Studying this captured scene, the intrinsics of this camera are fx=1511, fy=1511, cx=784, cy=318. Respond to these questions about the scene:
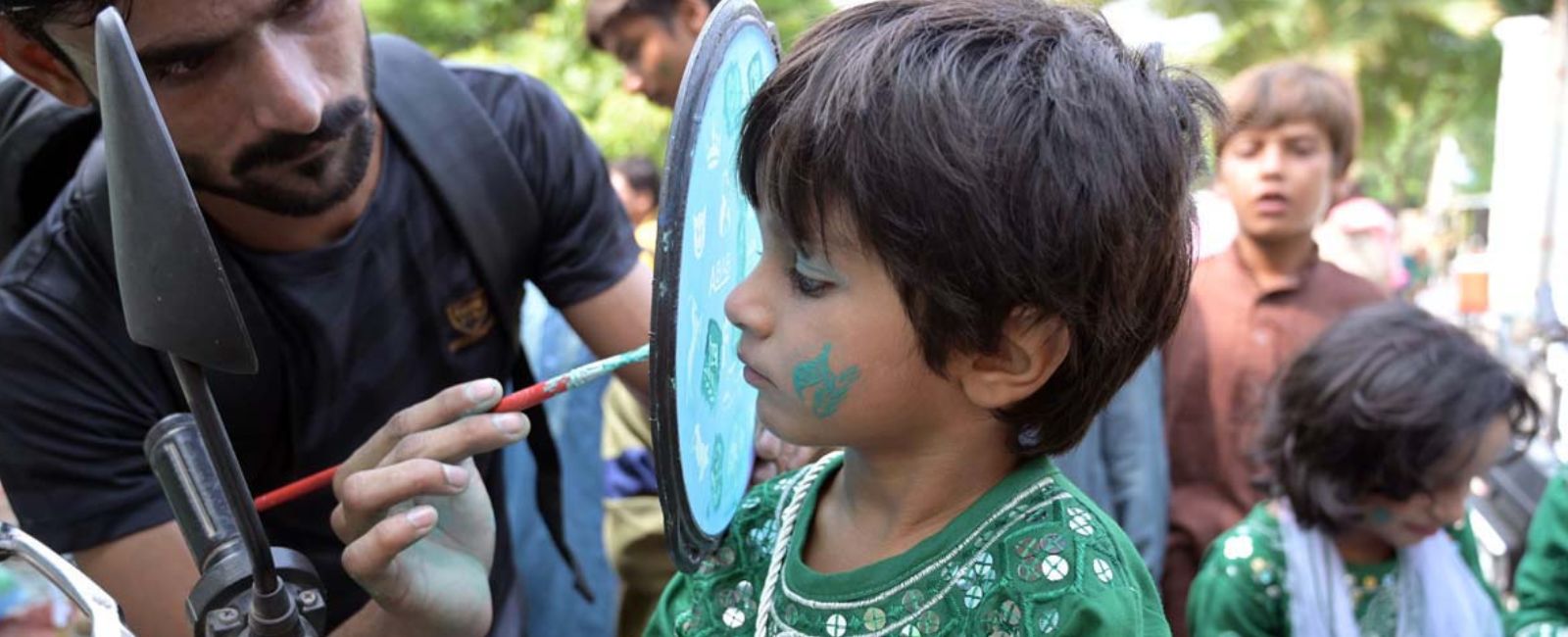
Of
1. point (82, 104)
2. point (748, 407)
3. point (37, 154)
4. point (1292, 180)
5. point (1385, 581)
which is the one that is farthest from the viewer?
point (1292, 180)

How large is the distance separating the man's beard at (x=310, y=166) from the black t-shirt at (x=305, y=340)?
0.09 meters

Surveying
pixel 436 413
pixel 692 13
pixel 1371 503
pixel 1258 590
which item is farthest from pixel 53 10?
pixel 1371 503

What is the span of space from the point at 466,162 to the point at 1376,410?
5.43ft

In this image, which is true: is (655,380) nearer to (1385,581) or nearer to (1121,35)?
(1121,35)

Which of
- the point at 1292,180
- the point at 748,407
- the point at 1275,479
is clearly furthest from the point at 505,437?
the point at 1292,180

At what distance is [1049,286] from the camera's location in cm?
125

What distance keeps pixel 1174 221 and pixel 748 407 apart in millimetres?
586

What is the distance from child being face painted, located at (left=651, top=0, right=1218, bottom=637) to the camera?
4.04 ft

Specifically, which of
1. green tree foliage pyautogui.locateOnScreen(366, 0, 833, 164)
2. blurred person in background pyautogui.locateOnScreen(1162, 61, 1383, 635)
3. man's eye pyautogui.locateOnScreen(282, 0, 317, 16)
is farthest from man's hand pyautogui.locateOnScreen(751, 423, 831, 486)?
green tree foliage pyautogui.locateOnScreen(366, 0, 833, 164)

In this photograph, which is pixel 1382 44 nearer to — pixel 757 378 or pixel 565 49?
pixel 565 49

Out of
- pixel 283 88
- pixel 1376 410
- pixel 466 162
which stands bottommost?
pixel 1376 410

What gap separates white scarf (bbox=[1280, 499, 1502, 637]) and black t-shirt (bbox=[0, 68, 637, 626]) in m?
1.30

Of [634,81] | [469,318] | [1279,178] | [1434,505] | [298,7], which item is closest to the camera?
[298,7]

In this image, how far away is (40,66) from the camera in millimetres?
1771
